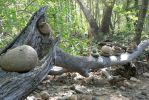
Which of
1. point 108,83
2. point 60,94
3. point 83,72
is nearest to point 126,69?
point 108,83

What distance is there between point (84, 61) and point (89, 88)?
0.61 meters

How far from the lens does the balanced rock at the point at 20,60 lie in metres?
4.34

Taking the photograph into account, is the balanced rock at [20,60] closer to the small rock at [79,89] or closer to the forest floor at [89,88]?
the forest floor at [89,88]

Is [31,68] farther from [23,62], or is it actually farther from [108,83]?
[108,83]

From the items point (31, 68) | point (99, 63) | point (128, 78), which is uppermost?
point (31, 68)

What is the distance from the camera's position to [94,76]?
25.5 ft

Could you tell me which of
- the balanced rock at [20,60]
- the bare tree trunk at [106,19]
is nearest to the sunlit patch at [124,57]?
the balanced rock at [20,60]

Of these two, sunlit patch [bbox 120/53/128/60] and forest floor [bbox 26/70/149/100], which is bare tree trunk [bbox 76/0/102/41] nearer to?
sunlit patch [bbox 120/53/128/60]

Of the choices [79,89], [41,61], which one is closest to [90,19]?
[79,89]

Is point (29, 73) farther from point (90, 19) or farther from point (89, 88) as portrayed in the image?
point (90, 19)

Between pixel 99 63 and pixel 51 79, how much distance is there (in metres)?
1.20

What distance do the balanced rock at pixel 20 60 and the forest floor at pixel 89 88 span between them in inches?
64.4

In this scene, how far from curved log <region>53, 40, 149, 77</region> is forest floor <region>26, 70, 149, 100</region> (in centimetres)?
35

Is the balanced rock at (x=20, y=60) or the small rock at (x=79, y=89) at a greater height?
the balanced rock at (x=20, y=60)
